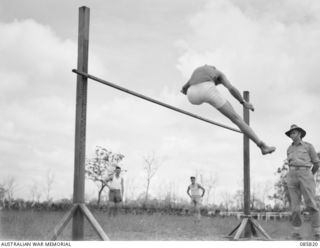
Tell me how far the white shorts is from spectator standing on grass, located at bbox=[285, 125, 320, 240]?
7.32 feet

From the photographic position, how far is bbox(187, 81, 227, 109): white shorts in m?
5.04

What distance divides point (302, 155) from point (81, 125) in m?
3.10

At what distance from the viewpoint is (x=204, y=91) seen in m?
5.03

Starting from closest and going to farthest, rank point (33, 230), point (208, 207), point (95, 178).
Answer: point (33, 230) → point (208, 207) → point (95, 178)

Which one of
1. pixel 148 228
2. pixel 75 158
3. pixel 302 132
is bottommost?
pixel 148 228

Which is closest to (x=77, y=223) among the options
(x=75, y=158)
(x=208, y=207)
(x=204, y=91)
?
(x=75, y=158)

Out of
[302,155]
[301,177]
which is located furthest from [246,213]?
[302,155]

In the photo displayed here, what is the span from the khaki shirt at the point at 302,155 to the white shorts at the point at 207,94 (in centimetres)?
220

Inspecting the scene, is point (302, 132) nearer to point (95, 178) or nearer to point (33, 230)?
point (33, 230)

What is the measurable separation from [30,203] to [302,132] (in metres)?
7.65

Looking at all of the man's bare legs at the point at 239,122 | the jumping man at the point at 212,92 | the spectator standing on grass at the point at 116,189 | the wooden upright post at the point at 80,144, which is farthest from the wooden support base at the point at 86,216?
the spectator standing on grass at the point at 116,189

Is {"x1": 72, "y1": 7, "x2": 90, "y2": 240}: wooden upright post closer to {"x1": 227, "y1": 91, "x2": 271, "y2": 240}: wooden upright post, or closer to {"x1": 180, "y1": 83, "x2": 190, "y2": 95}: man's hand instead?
{"x1": 180, "y1": 83, "x2": 190, "y2": 95}: man's hand

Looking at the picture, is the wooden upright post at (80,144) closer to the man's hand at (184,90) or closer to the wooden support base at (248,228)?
the man's hand at (184,90)

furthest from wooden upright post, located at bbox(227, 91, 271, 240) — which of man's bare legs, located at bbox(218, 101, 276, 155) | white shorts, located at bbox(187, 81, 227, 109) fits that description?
white shorts, located at bbox(187, 81, 227, 109)
